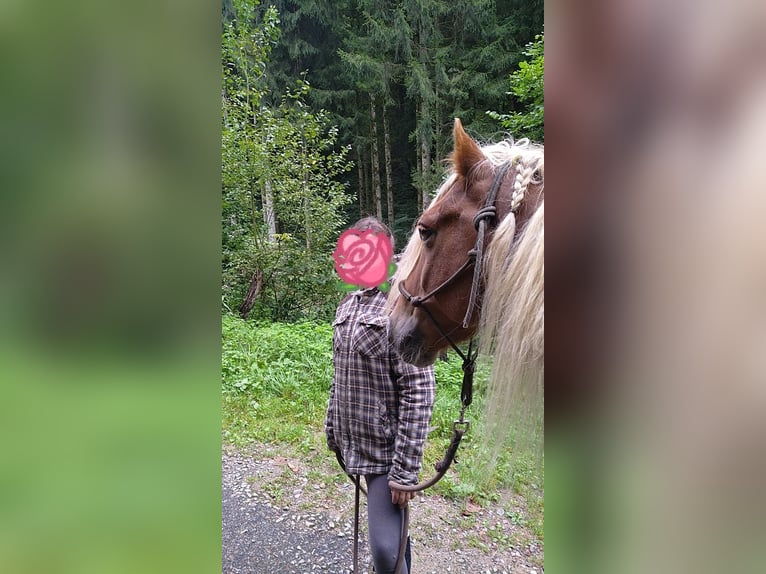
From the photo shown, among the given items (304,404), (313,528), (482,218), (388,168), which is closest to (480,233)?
(482,218)

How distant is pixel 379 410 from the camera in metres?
1.13

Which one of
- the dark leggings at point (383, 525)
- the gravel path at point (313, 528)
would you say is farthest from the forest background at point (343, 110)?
the gravel path at point (313, 528)

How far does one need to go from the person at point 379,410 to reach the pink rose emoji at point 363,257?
112 mm

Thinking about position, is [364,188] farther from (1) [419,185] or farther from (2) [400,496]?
(2) [400,496]

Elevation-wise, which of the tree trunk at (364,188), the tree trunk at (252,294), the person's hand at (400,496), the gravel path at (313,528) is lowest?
the gravel path at (313,528)

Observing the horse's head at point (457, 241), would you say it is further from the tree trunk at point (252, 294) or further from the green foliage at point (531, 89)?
the tree trunk at point (252, 294)

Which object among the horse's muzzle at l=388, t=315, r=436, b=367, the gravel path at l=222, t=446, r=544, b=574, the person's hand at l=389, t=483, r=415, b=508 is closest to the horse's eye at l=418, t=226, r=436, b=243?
the horse's muzzle at l=388, t=315, r=436, b=367

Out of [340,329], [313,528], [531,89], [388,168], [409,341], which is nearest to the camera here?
[531,89]

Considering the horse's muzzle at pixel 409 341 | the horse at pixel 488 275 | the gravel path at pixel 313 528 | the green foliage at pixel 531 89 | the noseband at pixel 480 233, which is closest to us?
the green foliage at pixel 531 89

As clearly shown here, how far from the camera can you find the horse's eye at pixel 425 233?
3.14 ft

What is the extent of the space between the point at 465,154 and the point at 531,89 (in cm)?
24
